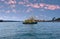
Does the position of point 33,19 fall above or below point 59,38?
below

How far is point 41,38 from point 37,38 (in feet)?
3.43

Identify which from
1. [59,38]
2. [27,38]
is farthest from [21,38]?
[59,38]

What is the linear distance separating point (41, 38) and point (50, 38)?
9.29ft

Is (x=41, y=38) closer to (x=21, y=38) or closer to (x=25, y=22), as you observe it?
(x=21, y=38)

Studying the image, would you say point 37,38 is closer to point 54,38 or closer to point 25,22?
point 54,38

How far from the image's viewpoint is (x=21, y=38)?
2372 inches

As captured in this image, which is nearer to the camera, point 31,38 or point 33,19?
point 31,38

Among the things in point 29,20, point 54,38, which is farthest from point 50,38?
point 29,20

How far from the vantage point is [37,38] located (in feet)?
204

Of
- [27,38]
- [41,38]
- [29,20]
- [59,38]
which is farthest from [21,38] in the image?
[29,20]

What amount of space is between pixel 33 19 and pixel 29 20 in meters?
3.25

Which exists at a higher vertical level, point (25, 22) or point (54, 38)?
point (54, 38)

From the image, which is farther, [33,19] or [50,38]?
[33,19]

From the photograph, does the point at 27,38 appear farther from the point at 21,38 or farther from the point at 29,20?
the point at 29,20
